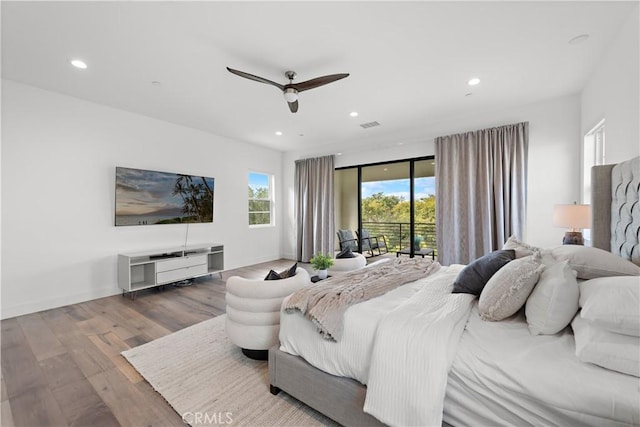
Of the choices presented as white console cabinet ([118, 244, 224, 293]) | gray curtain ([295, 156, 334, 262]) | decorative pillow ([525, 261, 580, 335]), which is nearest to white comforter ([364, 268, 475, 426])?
decorative pillow ([525, 261, 580, 335])

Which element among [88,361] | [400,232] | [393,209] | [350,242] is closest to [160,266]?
[88,361]

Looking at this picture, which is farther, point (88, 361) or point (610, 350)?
point (88, 361)

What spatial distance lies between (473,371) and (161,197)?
4706 millimetres

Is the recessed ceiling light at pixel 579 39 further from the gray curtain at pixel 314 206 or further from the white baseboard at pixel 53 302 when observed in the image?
the white baseboard at pixel 53 302

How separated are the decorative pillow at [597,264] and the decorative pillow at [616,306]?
0.34 meters

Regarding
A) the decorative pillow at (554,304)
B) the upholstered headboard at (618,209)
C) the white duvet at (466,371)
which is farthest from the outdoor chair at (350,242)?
the decorative pillow at (554,304)

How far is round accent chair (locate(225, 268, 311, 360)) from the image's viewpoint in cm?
206

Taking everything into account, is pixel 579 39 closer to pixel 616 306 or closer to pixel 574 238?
pixel 574 238

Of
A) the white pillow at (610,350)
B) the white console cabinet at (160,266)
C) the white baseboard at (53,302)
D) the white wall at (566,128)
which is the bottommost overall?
the white baseboard at (53,302)

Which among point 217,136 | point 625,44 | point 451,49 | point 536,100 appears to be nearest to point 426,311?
point 451,49

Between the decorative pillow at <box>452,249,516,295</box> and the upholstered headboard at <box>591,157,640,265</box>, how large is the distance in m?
0.66

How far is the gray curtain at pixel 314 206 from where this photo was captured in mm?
6086

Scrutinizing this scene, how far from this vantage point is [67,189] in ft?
11.7

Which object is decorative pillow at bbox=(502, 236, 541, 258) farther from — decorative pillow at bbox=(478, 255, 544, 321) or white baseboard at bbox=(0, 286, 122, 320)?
white baseboard at bbox=(0, 286, 122, 320)
